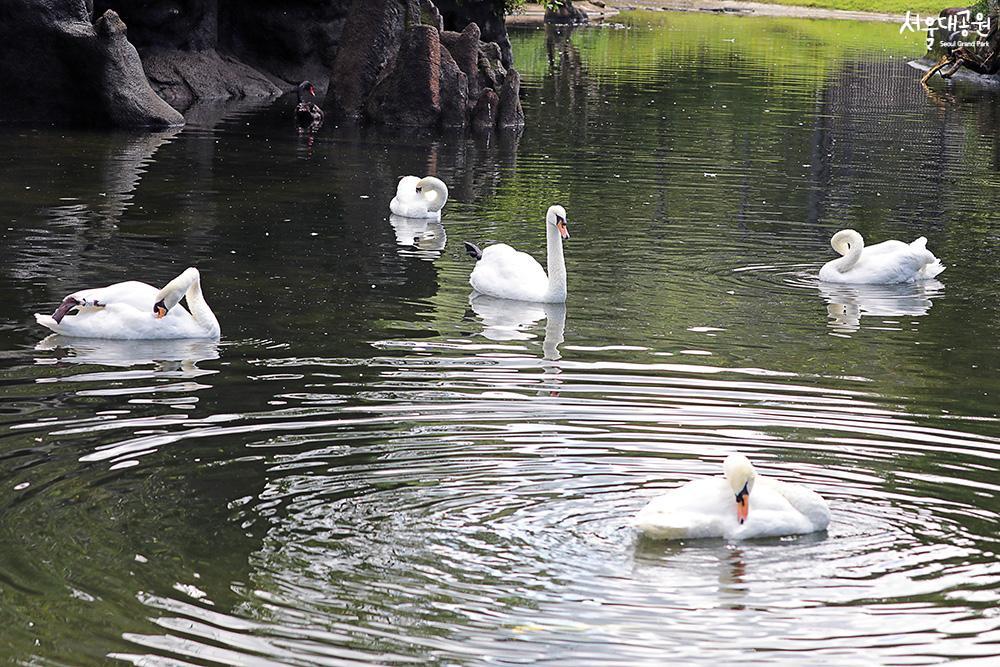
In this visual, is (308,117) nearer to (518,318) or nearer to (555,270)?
(555,270)

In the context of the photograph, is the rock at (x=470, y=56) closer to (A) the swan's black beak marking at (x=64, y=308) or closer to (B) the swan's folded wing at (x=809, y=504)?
(A) the swan's black beak marking at (x=64, y=308)

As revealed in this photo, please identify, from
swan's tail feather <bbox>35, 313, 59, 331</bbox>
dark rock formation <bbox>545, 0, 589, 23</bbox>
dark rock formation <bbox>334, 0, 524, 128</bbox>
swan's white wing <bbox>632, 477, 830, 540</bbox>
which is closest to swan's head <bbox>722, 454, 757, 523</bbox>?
swan's white wing <bbox>632, 477, 830, 540</bbox>

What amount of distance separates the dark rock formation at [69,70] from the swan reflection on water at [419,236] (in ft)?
36.5

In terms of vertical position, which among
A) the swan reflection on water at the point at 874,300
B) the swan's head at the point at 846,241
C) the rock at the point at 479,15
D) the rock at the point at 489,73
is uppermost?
the rock at the point at 479,15

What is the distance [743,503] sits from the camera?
9078mm

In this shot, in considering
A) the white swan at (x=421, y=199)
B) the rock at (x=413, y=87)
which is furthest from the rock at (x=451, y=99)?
the white swan at (x=421, y=199)

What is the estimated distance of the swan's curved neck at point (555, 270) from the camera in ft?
53.7

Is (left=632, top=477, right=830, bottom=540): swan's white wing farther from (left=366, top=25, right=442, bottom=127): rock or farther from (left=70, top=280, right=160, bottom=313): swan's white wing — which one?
(left=366, top=25, right=442, bottom=127): rock

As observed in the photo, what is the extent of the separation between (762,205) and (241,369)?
12475mm

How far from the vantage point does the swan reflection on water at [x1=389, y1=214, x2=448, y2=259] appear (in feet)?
64.7

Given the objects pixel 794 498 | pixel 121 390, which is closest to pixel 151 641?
pixel 794 498

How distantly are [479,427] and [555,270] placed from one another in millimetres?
5262

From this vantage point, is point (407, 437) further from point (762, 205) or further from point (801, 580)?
point (762, 205)

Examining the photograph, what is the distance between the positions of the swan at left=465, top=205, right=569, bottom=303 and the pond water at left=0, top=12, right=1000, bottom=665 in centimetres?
30
